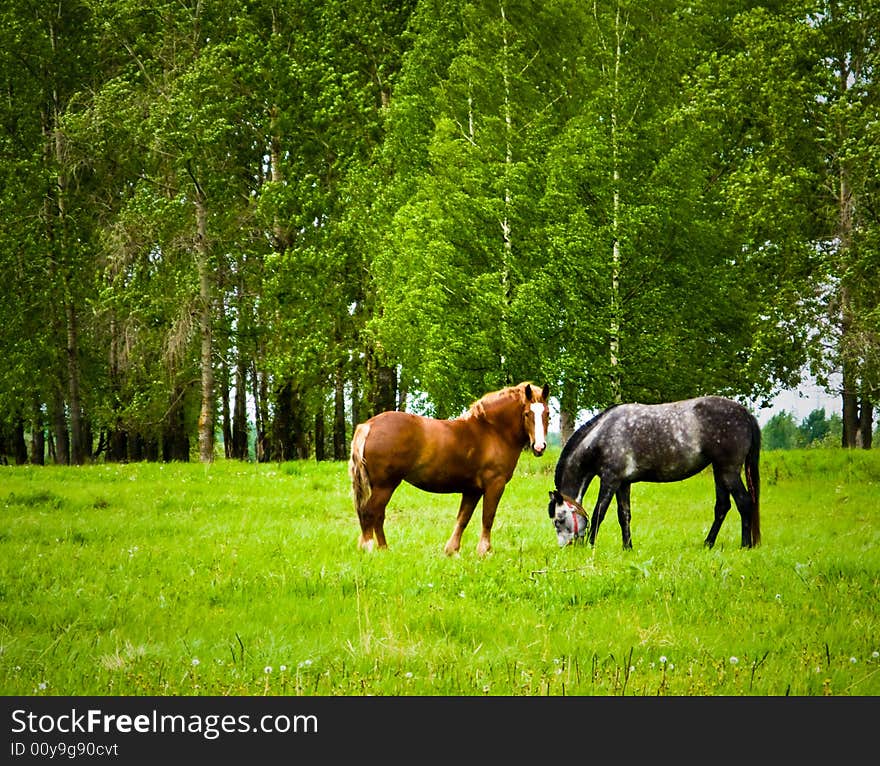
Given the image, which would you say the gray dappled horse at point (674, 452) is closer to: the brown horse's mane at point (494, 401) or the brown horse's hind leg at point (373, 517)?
the brown horse's mane at point (494, 401)

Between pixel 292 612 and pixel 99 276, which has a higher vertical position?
pixel 99 276

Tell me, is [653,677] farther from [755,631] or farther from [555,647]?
[755,631]

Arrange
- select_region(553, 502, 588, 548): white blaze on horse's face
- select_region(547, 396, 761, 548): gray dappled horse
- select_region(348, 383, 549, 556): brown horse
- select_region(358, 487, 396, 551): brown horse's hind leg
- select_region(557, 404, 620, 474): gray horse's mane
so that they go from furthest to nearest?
select_region(557, 404, 620, 474): gray horse's mane → select_region(547, 396, 761, 548): gray dappled horse → select_region(553, 502, 588, 548): white blaze on horse's face → select_region(358, 487, 396, 551): brown horse's hind leg → select_region(348, 383, 549, 556): brown horse

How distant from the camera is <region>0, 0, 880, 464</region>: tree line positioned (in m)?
24.5

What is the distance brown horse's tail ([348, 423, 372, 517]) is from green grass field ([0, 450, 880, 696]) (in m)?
0.77

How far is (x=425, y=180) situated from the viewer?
Result: 27.1 meters

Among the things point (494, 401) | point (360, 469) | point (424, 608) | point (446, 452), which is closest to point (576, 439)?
point (494, 401)

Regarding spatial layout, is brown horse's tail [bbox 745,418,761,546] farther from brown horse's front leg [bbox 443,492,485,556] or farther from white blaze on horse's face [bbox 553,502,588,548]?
brown horse's front leg [bbox 443,492,485,556]

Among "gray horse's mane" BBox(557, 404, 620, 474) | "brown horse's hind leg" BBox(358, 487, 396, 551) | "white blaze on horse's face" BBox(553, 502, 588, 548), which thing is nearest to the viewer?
"brown horse's hind leg" BBox(358, 487, 396, 551)

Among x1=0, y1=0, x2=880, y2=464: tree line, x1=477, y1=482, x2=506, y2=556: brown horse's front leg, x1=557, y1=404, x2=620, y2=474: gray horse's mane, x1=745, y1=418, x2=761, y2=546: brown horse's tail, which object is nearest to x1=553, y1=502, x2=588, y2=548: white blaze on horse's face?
x1=557, y1=404, x2=620, y2=474: gray horse's mane

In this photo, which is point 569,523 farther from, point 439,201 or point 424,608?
point 439,201

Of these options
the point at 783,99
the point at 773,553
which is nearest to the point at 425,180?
the point at 783,99

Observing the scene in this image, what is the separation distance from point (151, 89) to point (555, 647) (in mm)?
29694

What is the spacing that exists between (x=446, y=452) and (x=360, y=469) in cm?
109
